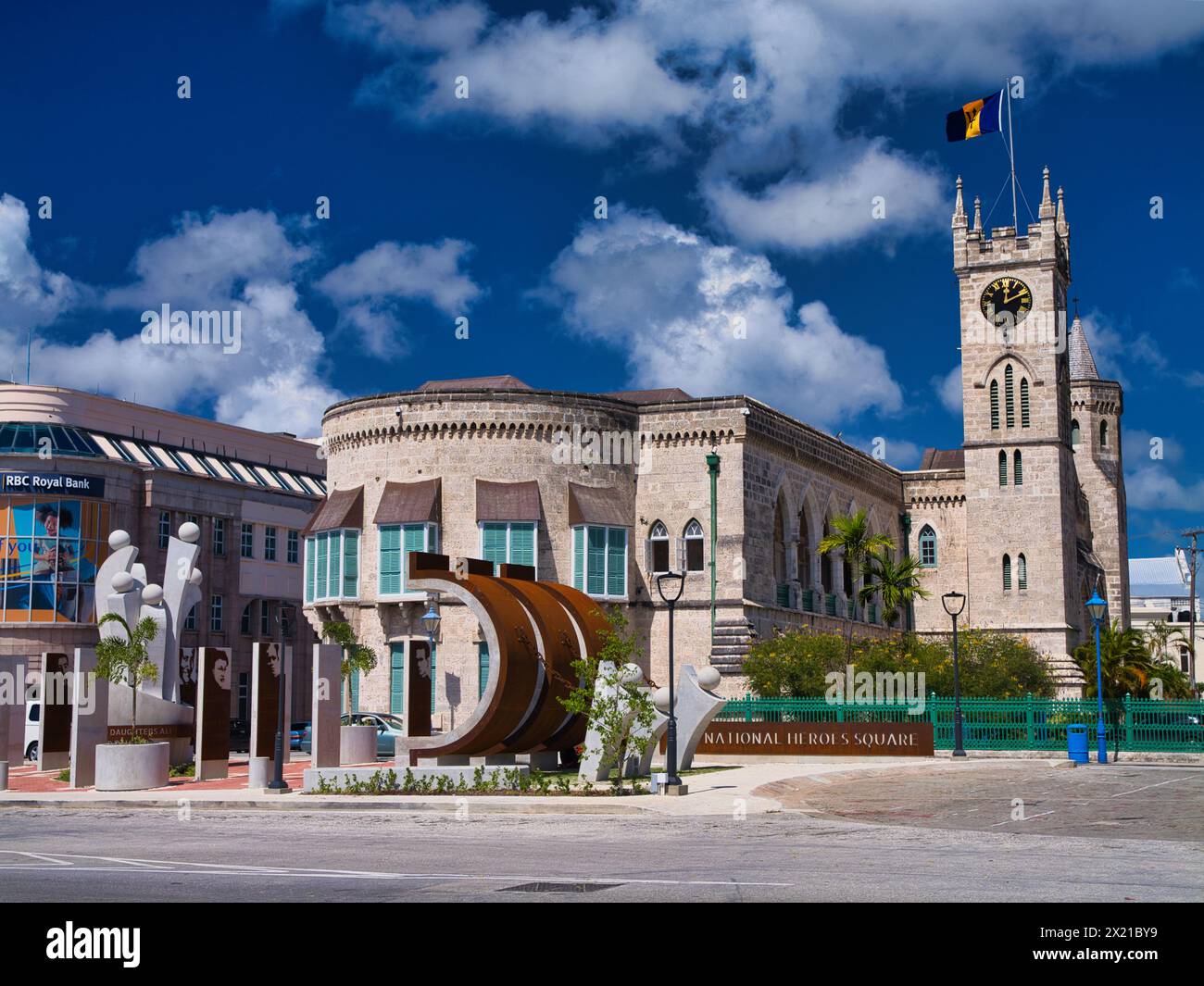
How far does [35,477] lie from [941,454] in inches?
1674

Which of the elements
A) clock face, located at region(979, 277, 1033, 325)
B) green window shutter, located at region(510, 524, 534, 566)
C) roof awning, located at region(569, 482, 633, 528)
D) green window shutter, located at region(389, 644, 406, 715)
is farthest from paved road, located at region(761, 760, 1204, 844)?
clock face, located at region(979, 277, 1033, 325)

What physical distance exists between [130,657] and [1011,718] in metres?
21.3

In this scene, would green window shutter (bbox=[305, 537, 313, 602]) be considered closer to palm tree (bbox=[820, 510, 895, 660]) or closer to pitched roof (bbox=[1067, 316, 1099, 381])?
palm tree (bbox=[820, 510, 895, 660])

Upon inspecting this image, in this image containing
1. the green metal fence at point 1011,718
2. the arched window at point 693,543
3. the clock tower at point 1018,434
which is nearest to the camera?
the green metal fence at point 1011,718

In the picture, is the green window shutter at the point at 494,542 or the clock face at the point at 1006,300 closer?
the green window shutter at the point at 494,542

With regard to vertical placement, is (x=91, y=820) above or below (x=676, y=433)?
below

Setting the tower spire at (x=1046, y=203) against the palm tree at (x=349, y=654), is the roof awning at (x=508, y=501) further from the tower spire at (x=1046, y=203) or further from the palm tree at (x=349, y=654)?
the tower spire at (x=1046, y=203)

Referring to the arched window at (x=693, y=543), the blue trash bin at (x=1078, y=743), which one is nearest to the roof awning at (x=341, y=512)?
the arched window at (x=693, y=543)

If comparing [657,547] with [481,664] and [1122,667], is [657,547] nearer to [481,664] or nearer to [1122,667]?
[481,664]

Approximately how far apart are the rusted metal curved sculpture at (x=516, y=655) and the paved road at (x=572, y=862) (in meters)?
4.35

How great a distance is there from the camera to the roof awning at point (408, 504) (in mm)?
41750

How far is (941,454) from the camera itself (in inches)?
2805

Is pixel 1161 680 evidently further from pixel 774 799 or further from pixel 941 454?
pixel 774 799
